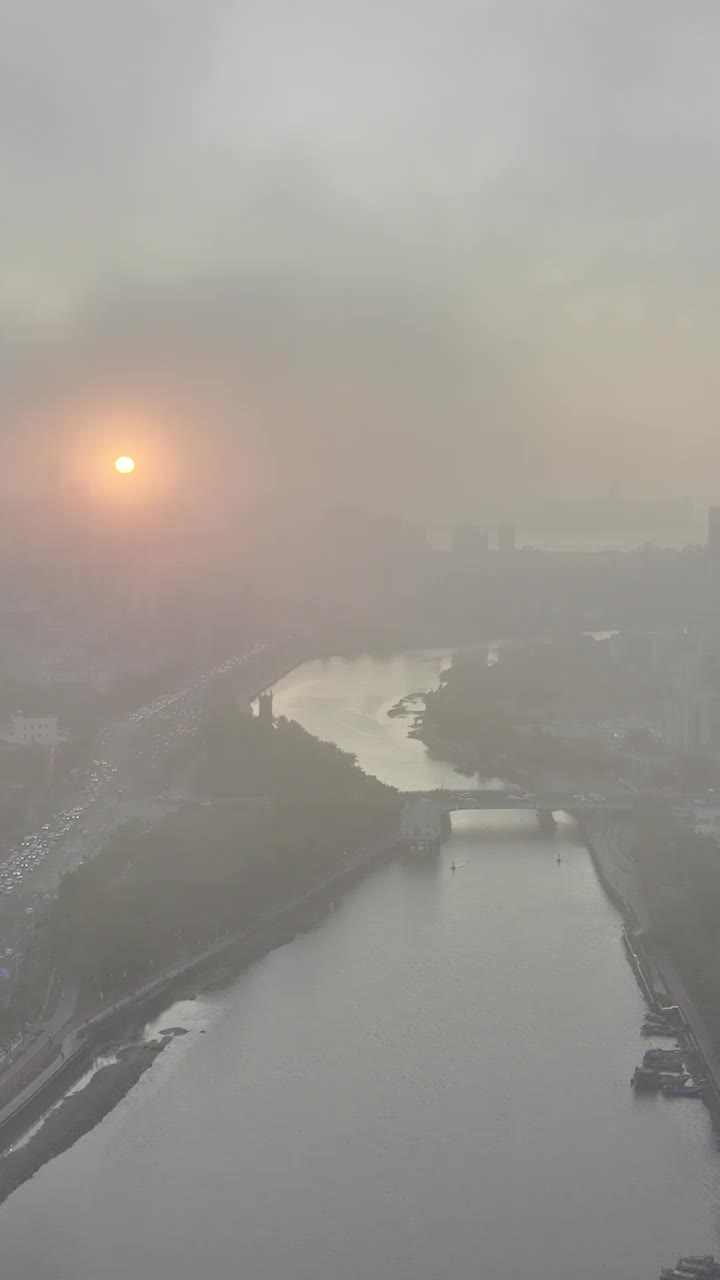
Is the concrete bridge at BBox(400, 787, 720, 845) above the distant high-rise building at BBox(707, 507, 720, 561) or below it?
below

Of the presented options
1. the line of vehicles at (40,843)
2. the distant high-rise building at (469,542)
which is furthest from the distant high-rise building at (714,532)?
the line of vehicles at (40,843)

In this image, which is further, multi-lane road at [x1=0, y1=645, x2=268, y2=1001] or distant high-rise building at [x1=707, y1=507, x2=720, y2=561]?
distant high-rise building at [x1=707, y1=507, x2=720, y2=561]

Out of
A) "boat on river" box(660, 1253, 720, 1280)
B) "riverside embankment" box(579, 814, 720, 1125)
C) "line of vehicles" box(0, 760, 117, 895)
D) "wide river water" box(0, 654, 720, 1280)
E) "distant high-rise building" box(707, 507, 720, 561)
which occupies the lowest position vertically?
"boat on river" box(660, 1253, 720, 1280)

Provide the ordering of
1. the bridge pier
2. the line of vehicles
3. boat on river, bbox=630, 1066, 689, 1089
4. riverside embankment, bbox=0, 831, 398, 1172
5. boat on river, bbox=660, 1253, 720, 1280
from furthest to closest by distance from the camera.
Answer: the bridge pier < the line of vehicles < boat on river, bbox=630, 1066, 689, 1089 < riverside embankment, bbox=0, 831, 398, 1172 < boat on river, bbox=660, 1253, 720, 1280

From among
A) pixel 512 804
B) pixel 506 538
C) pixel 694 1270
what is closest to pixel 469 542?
pixel 506 538

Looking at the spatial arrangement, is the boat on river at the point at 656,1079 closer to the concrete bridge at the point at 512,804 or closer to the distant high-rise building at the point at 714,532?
the concrete bridge at the point at 512,804

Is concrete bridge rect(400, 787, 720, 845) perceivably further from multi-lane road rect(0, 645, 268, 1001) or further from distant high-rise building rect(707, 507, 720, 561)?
distant high-rise building rect(707, 507, 720, 561)

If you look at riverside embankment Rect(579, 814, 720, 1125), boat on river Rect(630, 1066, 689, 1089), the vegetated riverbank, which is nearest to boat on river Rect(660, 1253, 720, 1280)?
riverside embankment Rect(579, 814, 720, 1125)

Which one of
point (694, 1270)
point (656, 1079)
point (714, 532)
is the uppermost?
point (714, 532)

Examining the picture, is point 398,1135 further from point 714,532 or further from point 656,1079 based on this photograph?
point 714,532

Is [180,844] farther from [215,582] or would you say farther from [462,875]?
[215,582]
